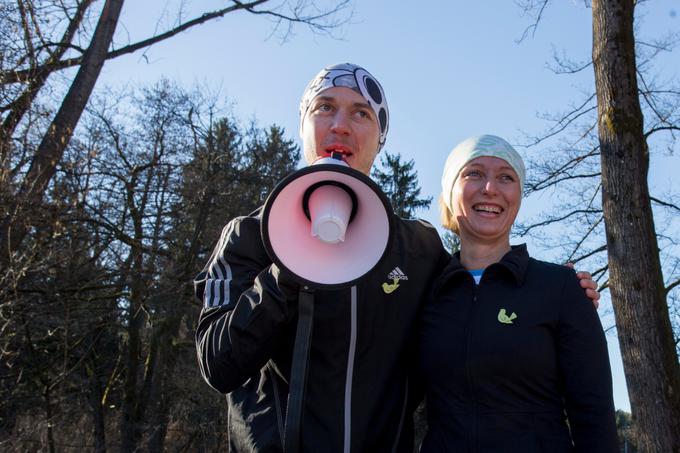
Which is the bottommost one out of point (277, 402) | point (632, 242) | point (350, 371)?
point (277, 402)

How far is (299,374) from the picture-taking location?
2.02m

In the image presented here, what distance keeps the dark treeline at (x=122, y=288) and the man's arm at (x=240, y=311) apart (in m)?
5.63

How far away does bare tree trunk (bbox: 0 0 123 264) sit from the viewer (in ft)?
25.0

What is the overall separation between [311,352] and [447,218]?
1.22 meters

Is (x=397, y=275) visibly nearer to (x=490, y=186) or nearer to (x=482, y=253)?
(x=482, y=253)

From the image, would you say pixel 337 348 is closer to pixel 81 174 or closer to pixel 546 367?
pixel 546 367

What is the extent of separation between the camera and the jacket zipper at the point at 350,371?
2.15 metres

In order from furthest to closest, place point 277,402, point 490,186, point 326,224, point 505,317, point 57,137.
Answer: point 57,137
point 490,186
point 505,317
point 277,402
point 326,224

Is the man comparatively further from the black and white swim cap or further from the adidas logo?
the black and white swim cap

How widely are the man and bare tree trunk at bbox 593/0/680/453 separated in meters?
4.70

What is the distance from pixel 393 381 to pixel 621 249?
5.35 m

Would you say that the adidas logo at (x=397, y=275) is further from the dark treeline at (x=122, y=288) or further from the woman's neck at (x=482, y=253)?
the dark treeline at (x=122, y=288)

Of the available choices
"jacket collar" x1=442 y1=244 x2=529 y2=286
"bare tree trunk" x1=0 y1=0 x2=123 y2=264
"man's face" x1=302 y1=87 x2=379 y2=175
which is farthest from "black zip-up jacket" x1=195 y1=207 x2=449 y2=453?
"bare tree trunk" x1=0 y1=0 x2=123 y2=264

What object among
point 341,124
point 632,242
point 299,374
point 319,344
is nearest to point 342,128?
point 341,124
